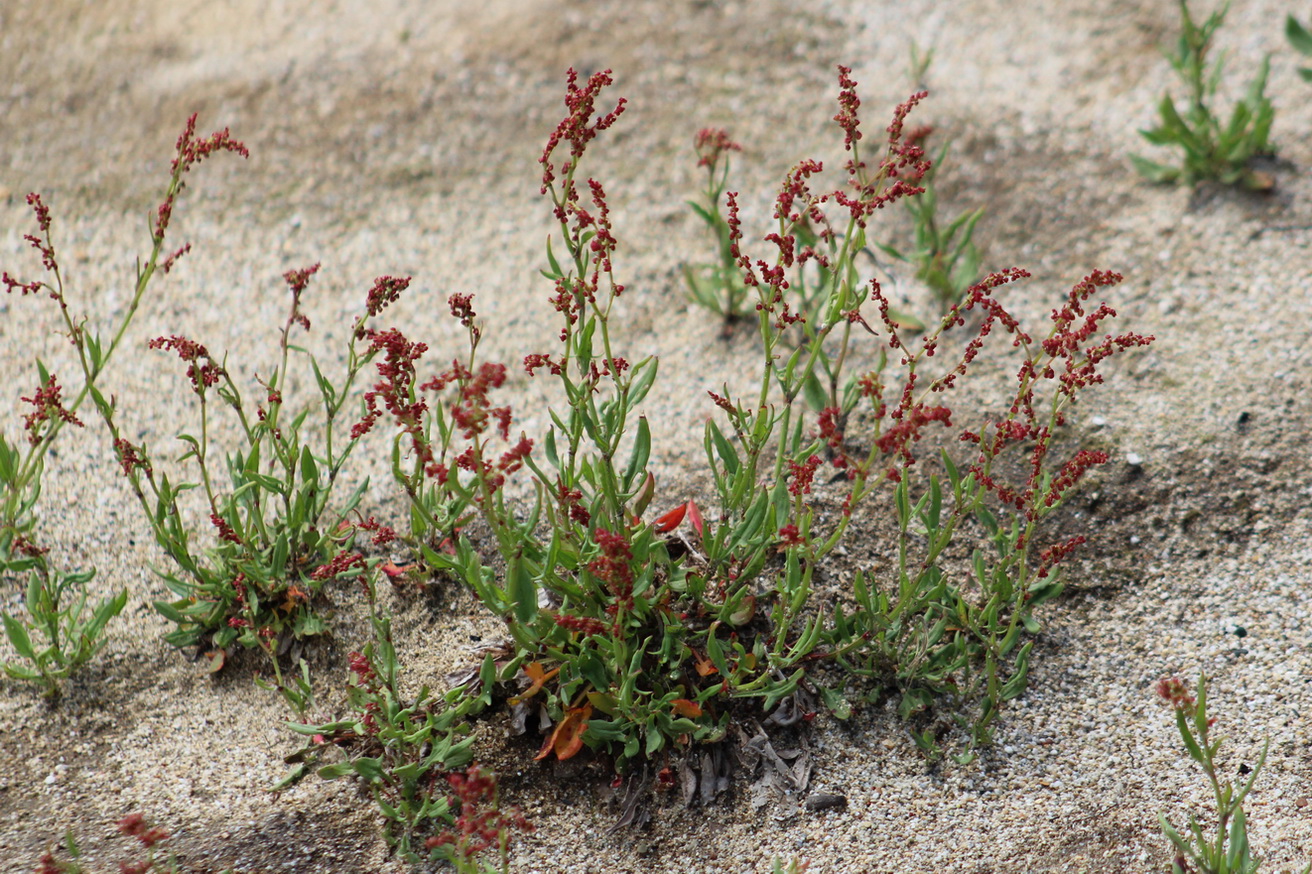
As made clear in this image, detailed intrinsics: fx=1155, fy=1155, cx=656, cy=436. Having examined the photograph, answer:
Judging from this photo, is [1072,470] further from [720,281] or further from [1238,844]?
[720,281]

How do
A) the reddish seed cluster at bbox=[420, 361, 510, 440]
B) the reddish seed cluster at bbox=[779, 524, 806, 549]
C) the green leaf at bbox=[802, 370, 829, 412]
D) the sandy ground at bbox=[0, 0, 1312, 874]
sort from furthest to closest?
the green leaf at bbox=[802, 370, 829, 412] → the sandy ground at bbox=[0, 0, 1312, 874] → the reddish seed cluster at bbox=[779, 524, 806, 549] → the reddish seed cluster at bbox=[420, 361, 510, 440]

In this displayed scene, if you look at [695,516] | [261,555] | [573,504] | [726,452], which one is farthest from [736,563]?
[261,555]

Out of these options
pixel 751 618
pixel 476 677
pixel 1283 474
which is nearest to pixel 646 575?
pixel 751 618

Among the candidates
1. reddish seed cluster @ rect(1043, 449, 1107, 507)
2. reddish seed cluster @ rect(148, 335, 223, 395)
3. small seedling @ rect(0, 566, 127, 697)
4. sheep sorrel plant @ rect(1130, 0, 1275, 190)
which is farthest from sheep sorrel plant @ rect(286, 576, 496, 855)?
sheep sorrel plant @ rect(1130, 0, 1275, 190)

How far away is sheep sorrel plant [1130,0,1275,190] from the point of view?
4.23 meters

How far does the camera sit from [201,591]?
3.10m

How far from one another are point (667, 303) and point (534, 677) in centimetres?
191

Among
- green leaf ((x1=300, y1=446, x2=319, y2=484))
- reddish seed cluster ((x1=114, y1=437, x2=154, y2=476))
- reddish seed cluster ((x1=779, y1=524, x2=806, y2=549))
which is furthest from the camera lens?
green leaf ((x1=300, y1=446, x2=319, y2=484))

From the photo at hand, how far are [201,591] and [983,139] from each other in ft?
11.4

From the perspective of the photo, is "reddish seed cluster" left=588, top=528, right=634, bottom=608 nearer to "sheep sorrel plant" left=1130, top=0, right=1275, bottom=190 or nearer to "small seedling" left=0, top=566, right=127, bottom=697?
"small seedling" left=0, top=566, right=127, bottom=697

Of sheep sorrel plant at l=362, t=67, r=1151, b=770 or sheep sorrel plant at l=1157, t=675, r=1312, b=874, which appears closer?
sheep sorrel plant at l=1157, t=675, r=1312, b=874

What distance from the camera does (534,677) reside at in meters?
2.78

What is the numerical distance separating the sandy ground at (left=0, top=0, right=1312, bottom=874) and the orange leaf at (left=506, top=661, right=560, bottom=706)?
148 mm

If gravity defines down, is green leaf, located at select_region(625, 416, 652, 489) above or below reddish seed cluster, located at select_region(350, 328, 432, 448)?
below
